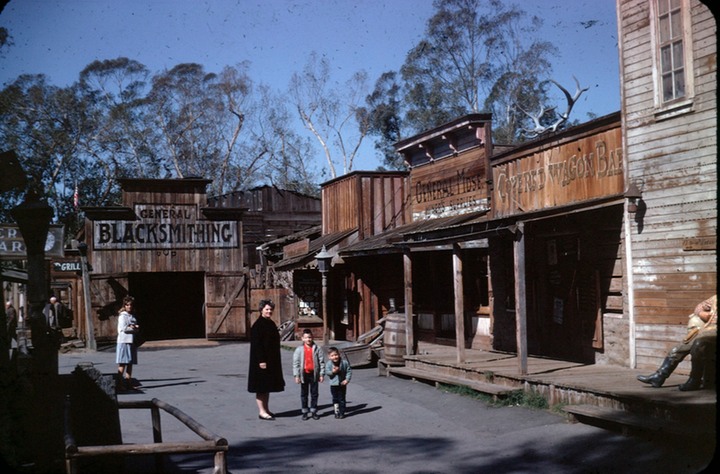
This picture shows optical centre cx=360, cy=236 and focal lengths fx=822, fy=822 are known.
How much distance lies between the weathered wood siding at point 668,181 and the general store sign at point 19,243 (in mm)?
9213

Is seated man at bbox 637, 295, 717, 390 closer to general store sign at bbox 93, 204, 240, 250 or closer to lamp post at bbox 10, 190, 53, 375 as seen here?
lamp post at bbox 10, 190, 53, 375

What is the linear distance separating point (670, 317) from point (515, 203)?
5.11 meters

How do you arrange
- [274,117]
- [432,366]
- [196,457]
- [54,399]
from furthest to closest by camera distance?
[274,117] → [432,366] → [196,457] → [54,399]

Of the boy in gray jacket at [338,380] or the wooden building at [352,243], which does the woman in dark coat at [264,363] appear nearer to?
the boy in gray jacket at [338,380]

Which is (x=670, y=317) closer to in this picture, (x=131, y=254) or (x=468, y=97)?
(x=131, y=254)

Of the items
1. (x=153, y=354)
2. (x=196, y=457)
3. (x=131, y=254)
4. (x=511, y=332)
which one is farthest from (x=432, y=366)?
(x=131, y=254)

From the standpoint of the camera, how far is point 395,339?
17.6 metres

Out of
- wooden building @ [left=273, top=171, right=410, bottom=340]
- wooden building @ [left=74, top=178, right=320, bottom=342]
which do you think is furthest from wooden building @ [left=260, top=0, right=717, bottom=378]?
wooden building @ [left=74, top=178, right=320, bottom=342]

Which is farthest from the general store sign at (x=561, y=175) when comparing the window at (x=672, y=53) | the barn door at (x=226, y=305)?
the barn door at (x=226, y=305)

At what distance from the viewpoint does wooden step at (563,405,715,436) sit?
29.0 ft

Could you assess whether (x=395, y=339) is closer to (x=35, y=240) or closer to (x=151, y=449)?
(x=35, y=240)

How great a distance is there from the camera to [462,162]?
63.8 feet

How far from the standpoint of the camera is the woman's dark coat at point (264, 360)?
12.2 meters

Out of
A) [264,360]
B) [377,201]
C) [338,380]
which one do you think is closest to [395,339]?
[338,380]
